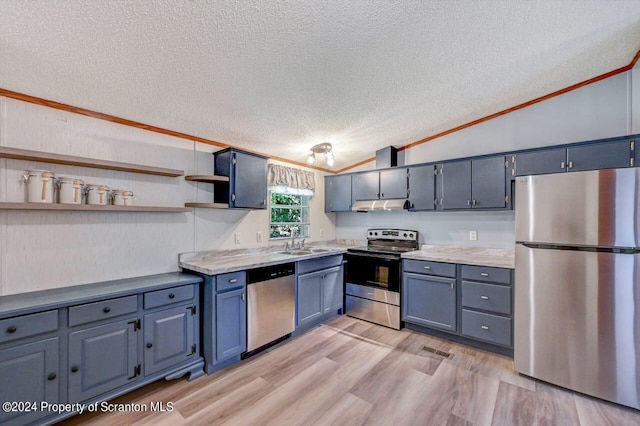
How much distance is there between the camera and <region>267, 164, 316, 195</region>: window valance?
12.3 feet

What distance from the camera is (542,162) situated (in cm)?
275

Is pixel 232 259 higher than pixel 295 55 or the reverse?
the reverse

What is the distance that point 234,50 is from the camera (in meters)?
1.82

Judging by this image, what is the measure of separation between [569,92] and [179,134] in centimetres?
416

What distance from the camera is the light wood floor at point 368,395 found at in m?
1.88

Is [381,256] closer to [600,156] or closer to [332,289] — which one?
[332,289]

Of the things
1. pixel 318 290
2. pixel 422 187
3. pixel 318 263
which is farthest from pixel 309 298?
pixel 422 187

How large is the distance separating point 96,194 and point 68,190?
173mm

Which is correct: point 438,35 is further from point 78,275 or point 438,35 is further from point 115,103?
point 78,275

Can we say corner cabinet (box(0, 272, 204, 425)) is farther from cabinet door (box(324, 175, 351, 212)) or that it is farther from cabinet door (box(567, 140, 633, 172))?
cabinet door (box(567, 140, 633, 172))

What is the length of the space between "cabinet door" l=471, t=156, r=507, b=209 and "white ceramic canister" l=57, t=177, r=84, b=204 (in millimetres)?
3819

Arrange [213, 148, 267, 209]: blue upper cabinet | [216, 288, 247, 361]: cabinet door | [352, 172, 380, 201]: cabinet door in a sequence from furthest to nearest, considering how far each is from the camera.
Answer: [352, 172, 380, 201]: cabinet door, [213, 148, 267, 209]: blue upper cabinet, [216, 288, 247, 361]: cabinet door

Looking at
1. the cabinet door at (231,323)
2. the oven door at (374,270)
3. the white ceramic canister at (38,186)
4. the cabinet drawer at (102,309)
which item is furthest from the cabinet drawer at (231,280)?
the oven door at (374,270)

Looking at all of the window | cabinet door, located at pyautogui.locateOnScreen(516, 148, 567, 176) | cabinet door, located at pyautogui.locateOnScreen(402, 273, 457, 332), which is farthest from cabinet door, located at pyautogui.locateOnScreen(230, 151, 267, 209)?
cabinet door, located at pyautogui.locateOnScreen(516, 148, 567, 176)
